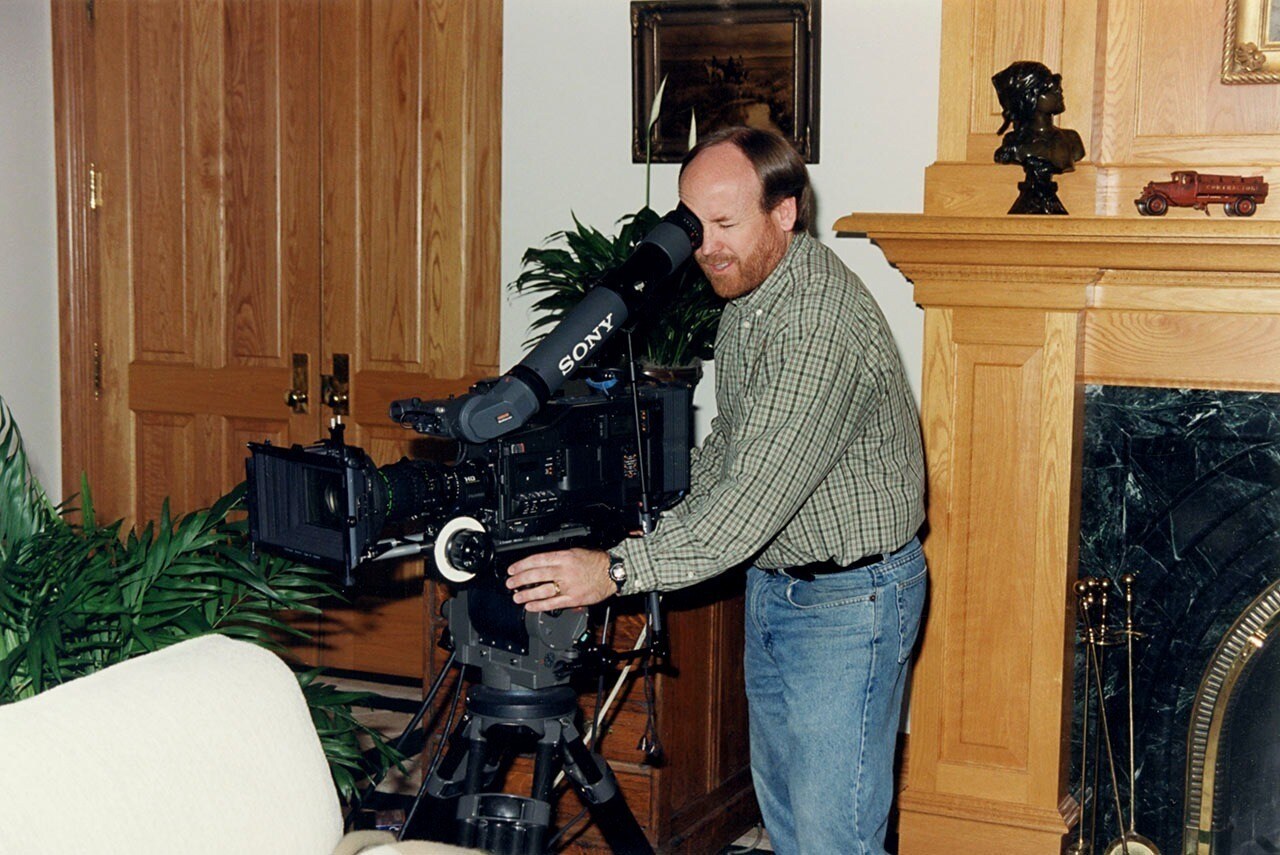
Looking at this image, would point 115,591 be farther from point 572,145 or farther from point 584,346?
point 572,145

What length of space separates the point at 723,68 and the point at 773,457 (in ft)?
5.32

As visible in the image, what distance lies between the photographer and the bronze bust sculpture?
2.44m

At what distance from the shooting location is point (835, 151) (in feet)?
10.2

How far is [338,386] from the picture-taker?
12.3 feet

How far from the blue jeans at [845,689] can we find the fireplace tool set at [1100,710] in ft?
2.45

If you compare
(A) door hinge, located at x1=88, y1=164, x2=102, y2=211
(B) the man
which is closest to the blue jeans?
(B) the man

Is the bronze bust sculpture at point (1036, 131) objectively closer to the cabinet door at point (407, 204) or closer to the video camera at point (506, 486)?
the video camera at point (506, 486)

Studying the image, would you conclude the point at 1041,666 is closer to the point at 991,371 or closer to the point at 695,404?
Result: the point at 991,371

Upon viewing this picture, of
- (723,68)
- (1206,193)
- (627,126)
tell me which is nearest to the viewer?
(1206,193)

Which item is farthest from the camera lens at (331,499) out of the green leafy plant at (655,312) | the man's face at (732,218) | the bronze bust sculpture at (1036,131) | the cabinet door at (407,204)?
the cabinet door at (407,204)

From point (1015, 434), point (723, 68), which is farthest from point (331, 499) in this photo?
point (723, 68)

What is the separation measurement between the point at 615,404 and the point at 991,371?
104cm

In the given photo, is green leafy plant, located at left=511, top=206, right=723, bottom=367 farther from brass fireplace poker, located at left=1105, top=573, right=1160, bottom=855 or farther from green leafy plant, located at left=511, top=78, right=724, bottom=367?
brass fireplace poker, located at left=1105, top=573, right=1160, bottom=855

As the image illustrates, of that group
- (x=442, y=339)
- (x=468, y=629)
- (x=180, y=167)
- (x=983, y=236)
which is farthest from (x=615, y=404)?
(x=180, y=167)
